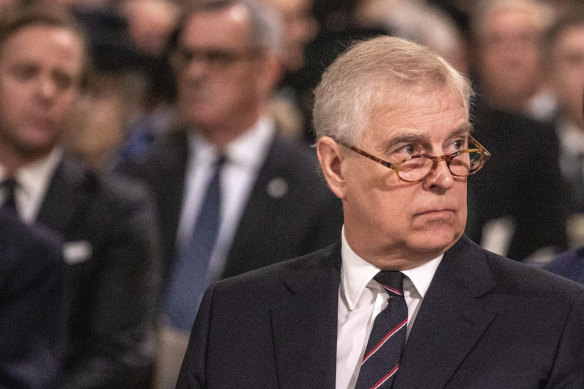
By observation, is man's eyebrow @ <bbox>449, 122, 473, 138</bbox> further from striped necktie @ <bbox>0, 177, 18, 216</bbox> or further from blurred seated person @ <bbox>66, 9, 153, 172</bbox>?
blurred seated person @ <bbox>66, 9, 153, 172</bbox>

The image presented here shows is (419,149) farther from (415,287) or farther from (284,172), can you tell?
(284,172)

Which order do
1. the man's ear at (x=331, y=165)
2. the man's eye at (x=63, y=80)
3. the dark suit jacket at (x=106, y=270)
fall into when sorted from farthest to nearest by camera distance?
the man's eye at (x=63, y=80)
the dark suit jacket at (x=106, y=270)
the man's ear at (x=331, y=165)

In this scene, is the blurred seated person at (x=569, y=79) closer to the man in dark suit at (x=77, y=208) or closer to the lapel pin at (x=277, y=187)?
the lapel pin at (x=277, y=187)

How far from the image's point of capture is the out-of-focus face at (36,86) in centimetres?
381

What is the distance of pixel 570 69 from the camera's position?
479cm

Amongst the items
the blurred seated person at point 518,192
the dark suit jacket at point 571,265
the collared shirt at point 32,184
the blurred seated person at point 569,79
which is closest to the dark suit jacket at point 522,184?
the blurred seated person at point 518,192

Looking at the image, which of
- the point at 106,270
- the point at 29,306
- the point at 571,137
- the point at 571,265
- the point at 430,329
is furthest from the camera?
the point at 571,137

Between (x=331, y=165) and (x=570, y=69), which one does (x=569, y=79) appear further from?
(x=331, y=165)

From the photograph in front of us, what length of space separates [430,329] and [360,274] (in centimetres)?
22

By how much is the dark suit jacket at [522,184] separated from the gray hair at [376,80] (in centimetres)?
146

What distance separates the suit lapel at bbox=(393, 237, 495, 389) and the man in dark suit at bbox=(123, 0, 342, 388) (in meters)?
1.36

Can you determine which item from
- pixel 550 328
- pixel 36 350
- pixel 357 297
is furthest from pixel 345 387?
pixel 36 350

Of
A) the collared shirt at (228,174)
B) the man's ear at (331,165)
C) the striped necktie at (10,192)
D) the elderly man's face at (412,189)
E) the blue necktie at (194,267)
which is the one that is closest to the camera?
the elderly man's face at (412,189)

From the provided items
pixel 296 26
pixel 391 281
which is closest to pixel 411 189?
pixel 391 281
